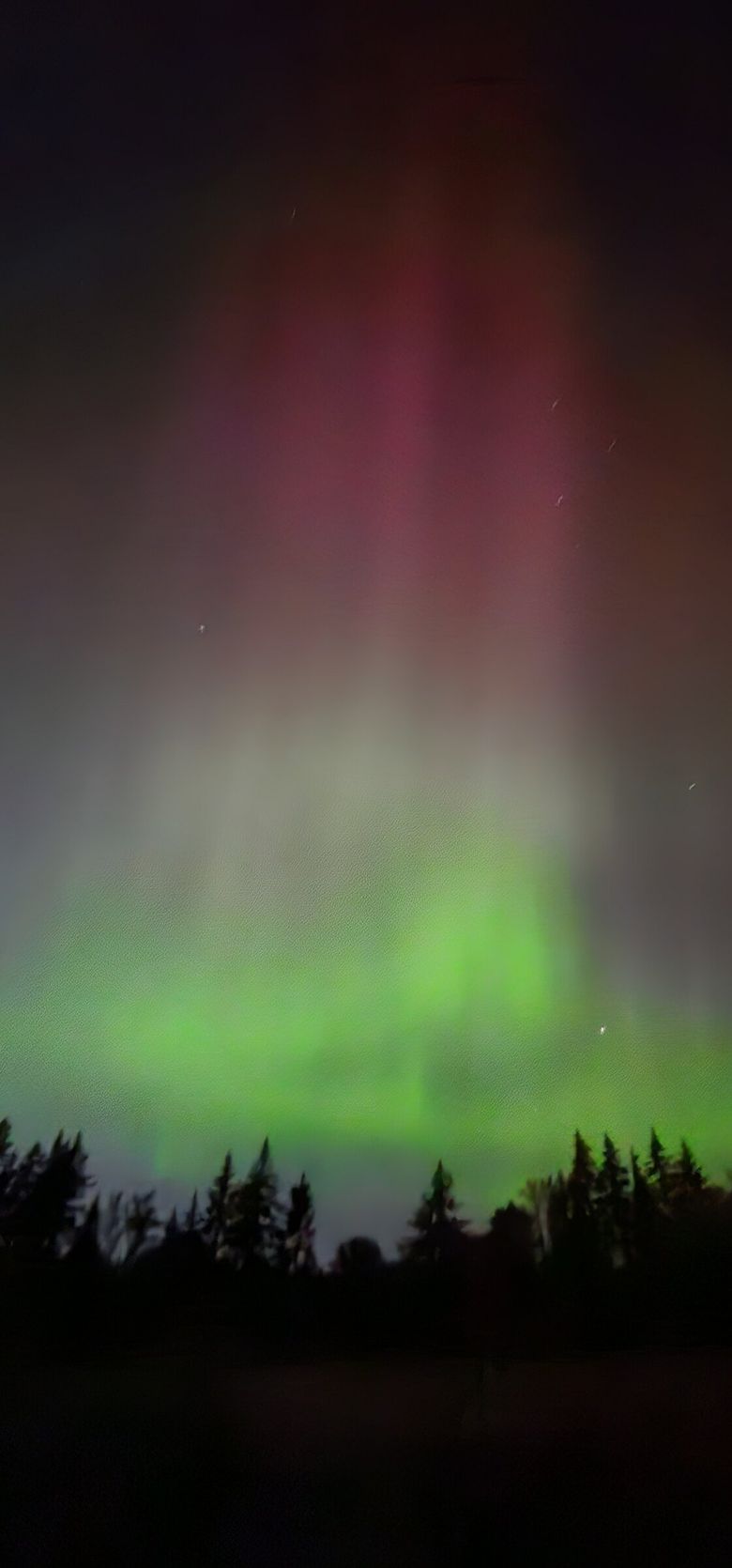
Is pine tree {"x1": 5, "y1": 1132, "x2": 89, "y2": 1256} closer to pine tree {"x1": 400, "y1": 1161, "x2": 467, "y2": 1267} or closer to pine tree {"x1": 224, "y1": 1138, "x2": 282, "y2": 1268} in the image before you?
pine tree {"x1": 224, "y1": 1138, "x2": 282, "y2": 1268}

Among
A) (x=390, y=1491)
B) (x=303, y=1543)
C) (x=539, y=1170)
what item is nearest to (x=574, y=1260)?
(x=539, y=1170)

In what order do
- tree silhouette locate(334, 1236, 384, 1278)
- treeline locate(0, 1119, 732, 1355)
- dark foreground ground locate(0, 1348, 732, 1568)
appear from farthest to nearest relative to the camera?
tree silhouette locate(334, 1236, 384, 1278) → treeline locate(0, 1119, 732, 1355) → dark foreground ground locate(0, 1348, 732, 1568)

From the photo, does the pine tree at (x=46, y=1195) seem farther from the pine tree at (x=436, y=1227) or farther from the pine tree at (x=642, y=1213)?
the pine tree at (x=642, y=1213)

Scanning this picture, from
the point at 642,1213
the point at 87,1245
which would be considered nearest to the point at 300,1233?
the point at 87,1245

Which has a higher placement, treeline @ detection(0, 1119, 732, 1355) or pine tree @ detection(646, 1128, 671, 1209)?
pine tree @ detection(646, 1128, 671, 1209)

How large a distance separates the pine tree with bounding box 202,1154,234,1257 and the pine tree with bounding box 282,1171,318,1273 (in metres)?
0.16

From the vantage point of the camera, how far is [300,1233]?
7.66ft

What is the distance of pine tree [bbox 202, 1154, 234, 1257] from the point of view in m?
2.28

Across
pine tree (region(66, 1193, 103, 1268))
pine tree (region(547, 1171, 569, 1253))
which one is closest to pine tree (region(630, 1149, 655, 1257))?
pine tree (region(547, 1171, 569, 1253))

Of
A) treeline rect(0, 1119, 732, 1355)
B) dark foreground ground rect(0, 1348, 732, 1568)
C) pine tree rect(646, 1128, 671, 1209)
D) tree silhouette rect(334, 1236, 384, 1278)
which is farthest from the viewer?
pine tree rect(646, 1128, 671, 1209)

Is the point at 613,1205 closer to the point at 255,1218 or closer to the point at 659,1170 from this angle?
the point at 659,1170

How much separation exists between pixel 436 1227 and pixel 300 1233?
344 mm

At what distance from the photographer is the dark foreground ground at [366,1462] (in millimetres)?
1619

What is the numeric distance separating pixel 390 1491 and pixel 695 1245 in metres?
1.03
